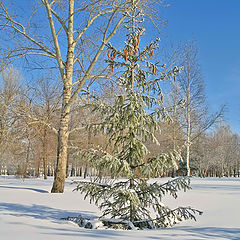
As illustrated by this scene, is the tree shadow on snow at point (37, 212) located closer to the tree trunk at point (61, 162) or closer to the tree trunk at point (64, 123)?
the tree trunk at point (61, 162)

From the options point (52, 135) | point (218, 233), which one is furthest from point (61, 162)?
point (52, 135)

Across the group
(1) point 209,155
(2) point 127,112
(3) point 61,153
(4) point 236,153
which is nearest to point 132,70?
(2) point 127,112

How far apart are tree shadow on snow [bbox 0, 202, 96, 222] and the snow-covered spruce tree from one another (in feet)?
3.09

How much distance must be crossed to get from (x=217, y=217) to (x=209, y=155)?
39.5m

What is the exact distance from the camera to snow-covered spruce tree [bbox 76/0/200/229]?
4.84 meters

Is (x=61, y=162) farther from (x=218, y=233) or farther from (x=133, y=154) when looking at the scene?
(x=218, y=233)

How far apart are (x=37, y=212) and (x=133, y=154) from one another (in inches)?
104

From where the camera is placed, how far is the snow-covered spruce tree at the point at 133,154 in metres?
4.84

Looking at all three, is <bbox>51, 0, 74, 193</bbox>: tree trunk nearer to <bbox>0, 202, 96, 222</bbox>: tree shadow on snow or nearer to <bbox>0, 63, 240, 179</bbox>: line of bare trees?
<bbox>0, 63, 240, 179</bbox>: line of bare trees

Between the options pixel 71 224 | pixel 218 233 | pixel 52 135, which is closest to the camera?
pixel 218 233

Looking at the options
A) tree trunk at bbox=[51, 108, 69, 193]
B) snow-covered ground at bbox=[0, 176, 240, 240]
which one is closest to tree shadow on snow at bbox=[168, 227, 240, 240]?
snow-covered ground at bbox=[0, 176, 240, 240]

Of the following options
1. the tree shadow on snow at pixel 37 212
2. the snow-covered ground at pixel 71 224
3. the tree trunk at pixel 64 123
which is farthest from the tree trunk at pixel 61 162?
the tree shadow on snow at pixel 37 212

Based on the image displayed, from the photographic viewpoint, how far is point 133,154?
5156mm

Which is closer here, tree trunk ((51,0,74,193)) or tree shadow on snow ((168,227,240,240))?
tree shadow on snow ((168,227,240,240))
